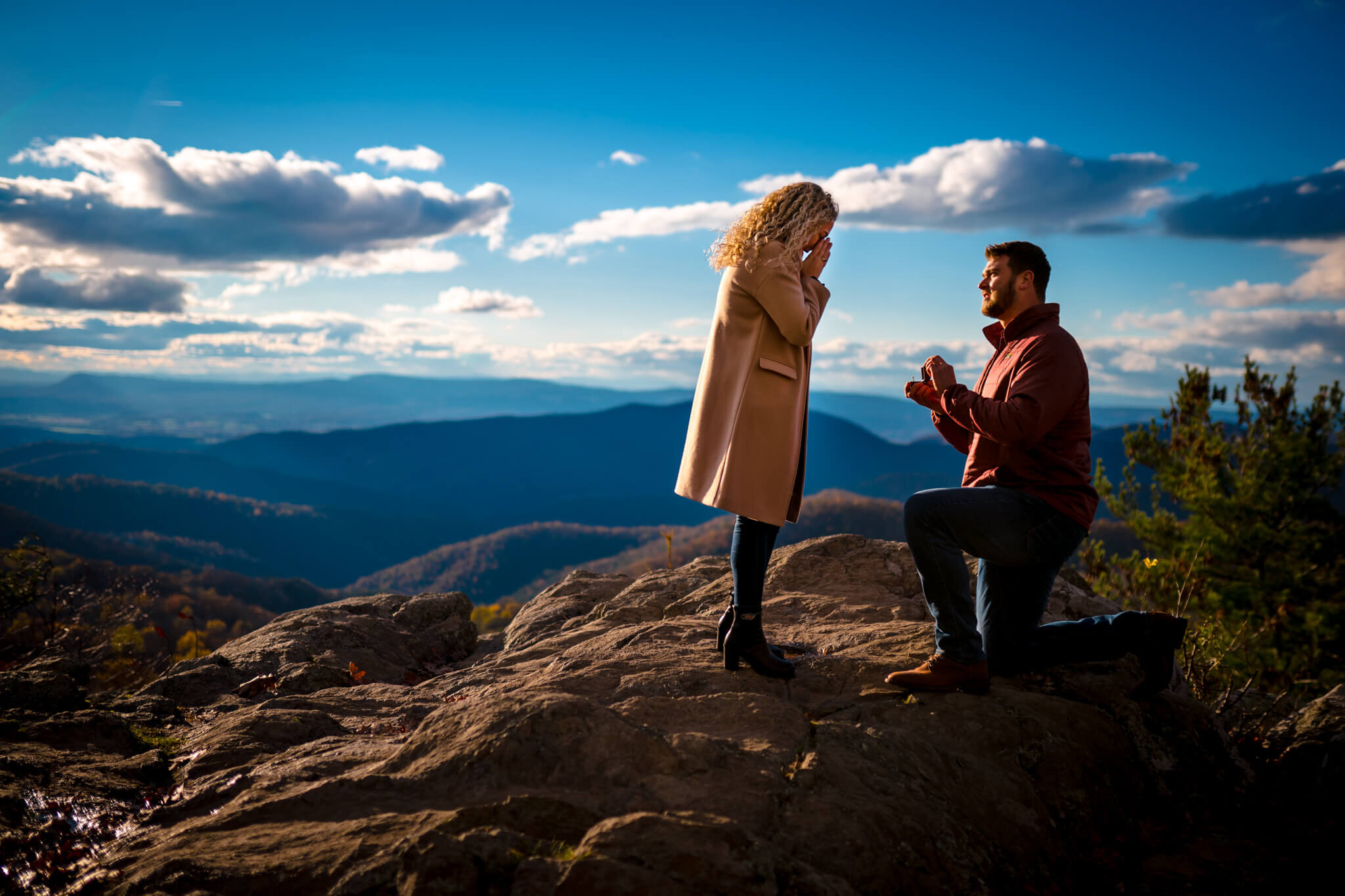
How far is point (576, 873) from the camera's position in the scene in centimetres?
227

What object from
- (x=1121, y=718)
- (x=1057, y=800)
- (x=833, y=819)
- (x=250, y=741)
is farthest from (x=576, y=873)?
(x=1121, y=718)

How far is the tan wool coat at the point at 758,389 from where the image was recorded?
367 cm

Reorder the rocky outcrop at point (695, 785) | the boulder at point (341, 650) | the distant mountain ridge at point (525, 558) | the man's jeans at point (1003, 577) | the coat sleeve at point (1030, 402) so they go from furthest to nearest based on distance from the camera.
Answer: the distant mountain ridge at point (525, 558)
the boulder at point (341, 650)
the man's jeans at point (1003, 577)
the coat sleeve at point (1030, 402)
the rocky outcrop at point (695, 785)

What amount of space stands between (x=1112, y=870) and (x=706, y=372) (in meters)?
2.96

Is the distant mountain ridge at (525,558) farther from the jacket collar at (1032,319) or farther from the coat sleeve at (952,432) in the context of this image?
the jacket collar at (1032,319)

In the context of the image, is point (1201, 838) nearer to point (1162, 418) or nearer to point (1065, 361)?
point (1065, 361)

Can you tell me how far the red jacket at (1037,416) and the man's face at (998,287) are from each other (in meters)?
0.11

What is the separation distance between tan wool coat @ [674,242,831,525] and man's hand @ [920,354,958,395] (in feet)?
2.05

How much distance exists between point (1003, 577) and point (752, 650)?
1.42 metres

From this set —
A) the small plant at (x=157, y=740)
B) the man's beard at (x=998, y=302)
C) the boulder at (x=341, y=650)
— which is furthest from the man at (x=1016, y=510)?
the boulder at (x=341, y=650)

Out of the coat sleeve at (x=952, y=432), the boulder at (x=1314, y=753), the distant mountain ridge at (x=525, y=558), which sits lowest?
the distant mountain ridge at (x=525, y=558)

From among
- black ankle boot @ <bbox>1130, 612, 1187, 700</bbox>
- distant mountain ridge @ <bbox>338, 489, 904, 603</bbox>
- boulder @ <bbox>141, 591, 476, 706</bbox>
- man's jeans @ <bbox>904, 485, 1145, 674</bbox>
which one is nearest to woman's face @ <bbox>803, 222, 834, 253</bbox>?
man's jeans @ <bbox>904, 485, 1145, 674</bbox>

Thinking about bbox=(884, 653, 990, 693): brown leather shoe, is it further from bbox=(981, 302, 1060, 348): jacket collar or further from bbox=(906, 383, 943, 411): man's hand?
bbox=(981, 302, 1060, 348): jacket collar

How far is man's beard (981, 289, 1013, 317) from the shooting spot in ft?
12.4
